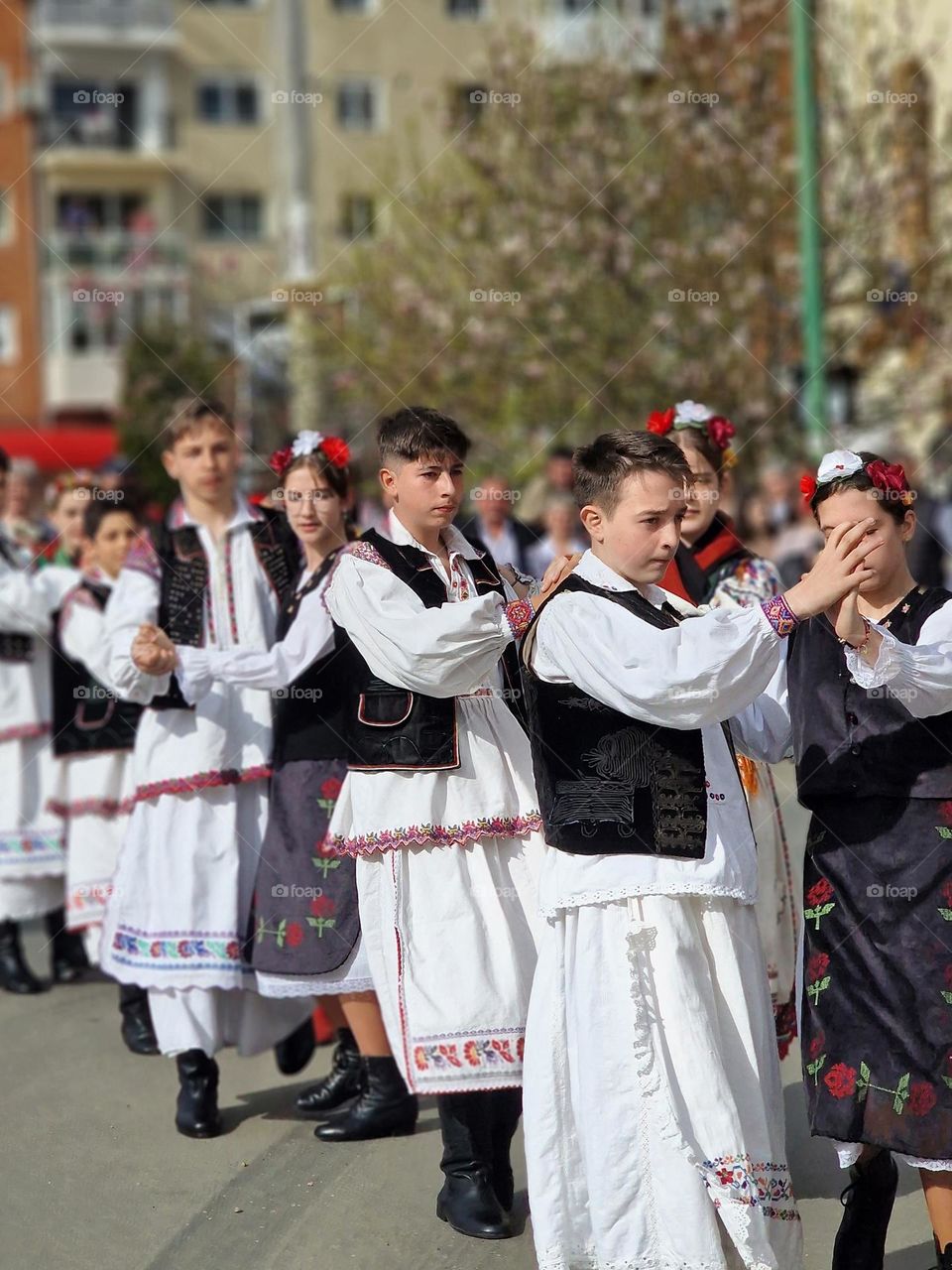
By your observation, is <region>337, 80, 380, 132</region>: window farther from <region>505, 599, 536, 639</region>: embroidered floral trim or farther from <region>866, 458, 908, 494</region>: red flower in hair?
<region>866, 458, 908, 494</region>: red flower in hair

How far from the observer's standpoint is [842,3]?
19.1 metres

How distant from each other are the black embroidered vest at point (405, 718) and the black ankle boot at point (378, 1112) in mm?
1124

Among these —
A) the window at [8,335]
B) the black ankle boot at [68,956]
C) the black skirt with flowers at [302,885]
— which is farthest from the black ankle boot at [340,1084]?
the window at [8,335]

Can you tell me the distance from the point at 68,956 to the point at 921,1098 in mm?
4605

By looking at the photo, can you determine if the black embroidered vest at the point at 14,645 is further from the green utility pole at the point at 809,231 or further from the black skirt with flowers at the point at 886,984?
the green utility pole at the point at 809,231

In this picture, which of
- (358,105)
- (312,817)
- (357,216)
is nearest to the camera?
(312,817)

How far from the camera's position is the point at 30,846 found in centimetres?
734

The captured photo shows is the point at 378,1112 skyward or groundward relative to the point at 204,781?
groundward

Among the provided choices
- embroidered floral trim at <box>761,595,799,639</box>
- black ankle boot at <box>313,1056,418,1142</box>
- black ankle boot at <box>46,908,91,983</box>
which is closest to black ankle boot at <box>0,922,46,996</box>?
black ankle boot at <box>46,908,91,983</box>

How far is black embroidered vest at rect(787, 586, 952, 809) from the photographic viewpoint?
12.1 ft

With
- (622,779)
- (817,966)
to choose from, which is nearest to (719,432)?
(622,779)

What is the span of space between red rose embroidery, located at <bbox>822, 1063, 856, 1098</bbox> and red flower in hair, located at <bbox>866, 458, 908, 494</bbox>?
1.22 metres

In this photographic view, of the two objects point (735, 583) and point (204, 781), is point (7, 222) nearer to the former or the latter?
point (204, 781)

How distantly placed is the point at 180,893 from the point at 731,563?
1927 mm
